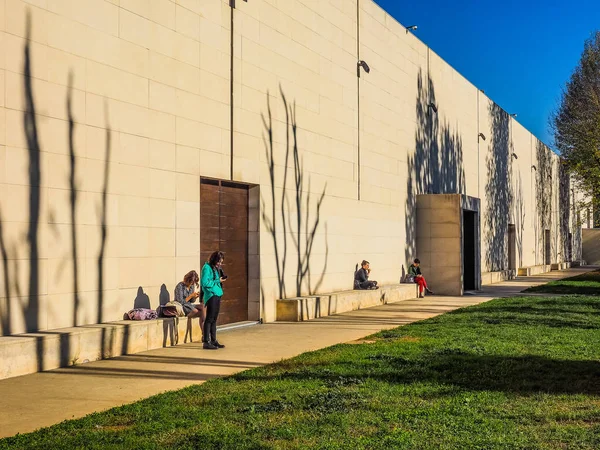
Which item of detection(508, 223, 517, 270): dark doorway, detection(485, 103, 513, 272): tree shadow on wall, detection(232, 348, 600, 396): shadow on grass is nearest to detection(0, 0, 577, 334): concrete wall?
detection(232, 348, 600, 396): shadow on grass

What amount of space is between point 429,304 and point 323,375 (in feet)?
45.5

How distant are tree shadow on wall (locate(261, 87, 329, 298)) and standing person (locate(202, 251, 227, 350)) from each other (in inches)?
195

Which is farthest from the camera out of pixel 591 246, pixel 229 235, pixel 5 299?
pixel 591 246

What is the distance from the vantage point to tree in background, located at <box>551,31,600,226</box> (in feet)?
128

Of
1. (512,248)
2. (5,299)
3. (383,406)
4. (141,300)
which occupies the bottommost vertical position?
(383,406)

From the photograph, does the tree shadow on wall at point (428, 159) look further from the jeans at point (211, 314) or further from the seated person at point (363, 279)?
the jeans at point (211, 314)

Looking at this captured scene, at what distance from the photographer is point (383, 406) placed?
7.86m

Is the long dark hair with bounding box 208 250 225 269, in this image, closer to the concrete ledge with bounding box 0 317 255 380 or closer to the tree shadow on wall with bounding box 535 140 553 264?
the concrete ledge with bounding box 0 317 255 380

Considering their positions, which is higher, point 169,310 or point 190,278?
point 190,278

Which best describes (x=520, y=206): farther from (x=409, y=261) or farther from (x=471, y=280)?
(x=409, y=261)

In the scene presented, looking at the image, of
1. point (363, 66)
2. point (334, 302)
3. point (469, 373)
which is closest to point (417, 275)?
point (334, 302)

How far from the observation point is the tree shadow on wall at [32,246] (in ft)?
35.9

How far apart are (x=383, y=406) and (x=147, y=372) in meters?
3.99

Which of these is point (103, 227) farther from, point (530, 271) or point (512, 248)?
point (530, 271)
